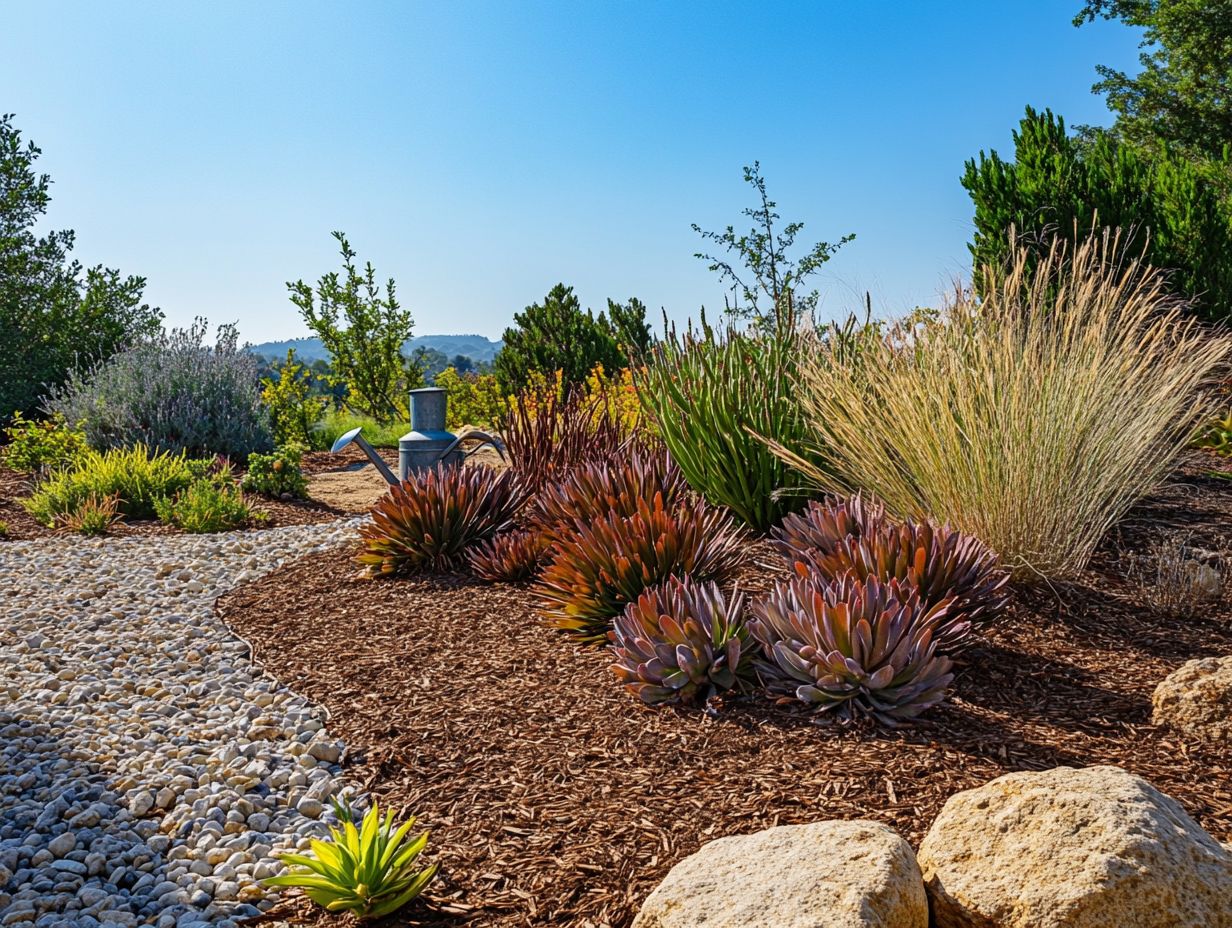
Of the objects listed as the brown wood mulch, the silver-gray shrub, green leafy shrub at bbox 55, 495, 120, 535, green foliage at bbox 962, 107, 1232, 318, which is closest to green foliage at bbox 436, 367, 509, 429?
the silver-gray shrub

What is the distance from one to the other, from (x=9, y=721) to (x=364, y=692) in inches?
56.5

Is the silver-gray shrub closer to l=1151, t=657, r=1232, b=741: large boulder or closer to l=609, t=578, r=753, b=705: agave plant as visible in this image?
l=609, t=578, r=753, b=705: agave plant

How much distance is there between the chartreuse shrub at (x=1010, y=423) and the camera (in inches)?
176

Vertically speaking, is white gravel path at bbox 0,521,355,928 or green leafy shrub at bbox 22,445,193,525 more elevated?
green leafy shrub at bbox 22,445,193,525

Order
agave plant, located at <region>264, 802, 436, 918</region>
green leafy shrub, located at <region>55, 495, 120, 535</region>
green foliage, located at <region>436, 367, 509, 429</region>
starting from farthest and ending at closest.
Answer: green foliage, located at <region>436, 367, 509, 429</region> → green leafy shrub, located at <region>55, 495, 120, 535</region> → agave plant, located at <region>264, 802, 436, 918</region>

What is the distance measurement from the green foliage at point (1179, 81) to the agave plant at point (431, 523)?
778 inches

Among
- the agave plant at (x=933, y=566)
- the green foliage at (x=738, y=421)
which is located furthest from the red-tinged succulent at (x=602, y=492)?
the agave plant at (x=933, y=566)

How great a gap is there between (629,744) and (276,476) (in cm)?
744

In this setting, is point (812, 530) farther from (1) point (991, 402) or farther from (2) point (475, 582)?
(2) point (475, 582)

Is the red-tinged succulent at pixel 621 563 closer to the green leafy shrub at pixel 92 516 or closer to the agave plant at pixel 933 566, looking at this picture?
the agave plant at pixel 933 566

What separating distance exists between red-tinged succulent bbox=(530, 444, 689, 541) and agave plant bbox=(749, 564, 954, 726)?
163cm

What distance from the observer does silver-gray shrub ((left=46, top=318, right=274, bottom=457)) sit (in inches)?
439

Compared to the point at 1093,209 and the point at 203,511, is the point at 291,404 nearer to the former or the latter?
the point at 203,511

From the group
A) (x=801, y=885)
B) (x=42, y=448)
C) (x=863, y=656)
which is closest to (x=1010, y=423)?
(x=863, y=656)
